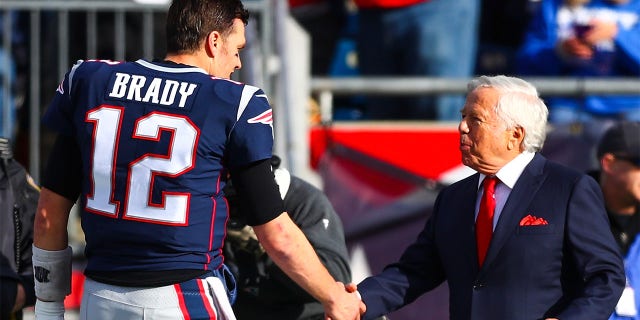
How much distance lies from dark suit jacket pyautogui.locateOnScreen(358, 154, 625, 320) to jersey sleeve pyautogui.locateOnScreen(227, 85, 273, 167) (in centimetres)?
101

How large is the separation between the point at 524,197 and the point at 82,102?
1744 millimetres

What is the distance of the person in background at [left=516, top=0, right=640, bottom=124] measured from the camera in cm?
824

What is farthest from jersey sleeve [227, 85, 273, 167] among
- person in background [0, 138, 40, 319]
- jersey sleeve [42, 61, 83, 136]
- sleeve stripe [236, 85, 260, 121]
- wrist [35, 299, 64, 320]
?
person in background [0, 138, 40, 319]

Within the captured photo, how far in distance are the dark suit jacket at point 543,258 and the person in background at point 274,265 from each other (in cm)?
60

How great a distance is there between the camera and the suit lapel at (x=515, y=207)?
4953 mm

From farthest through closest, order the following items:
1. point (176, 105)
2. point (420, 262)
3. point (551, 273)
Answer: point (420, 262) → point (551, 273) → point (176, 105)

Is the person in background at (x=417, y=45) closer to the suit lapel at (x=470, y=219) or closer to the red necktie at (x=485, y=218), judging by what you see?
the suit lapel at (x=470, y=219)

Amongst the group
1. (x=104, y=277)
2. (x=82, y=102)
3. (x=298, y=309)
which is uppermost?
(x=82, y=102)

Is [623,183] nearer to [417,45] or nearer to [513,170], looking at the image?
[513,170]

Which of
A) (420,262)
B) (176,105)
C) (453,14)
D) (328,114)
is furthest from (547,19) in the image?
(176,105)

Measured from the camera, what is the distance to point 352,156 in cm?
777

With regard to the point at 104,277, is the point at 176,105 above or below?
above

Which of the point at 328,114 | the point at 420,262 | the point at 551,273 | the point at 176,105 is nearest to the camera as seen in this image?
the point at 176,105

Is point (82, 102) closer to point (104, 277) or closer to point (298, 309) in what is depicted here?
point (104, 277)
